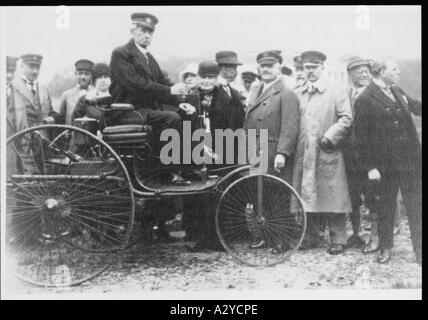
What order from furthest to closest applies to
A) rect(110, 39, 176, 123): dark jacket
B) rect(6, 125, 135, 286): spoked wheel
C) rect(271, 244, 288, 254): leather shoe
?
rect(271, 244, 288, 254): leather shoe, rect(110, 39, 176, 123): dark jacket, rect(6, 125, 135, 286): spoked wheel

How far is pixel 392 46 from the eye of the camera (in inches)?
173

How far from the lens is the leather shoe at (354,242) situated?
4387 millimetres

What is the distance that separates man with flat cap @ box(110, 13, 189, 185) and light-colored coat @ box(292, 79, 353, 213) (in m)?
0.99

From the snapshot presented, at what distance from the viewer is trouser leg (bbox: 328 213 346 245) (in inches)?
171

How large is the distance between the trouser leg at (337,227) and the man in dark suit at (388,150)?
11.6 inches

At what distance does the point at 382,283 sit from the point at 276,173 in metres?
1.28

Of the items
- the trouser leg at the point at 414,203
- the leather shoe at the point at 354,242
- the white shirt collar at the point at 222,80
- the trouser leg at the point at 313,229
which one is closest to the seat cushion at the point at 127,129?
the white shirt collar at the point at 222,80

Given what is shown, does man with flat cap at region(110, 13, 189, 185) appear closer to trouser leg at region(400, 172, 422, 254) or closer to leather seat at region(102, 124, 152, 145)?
leather seat at region(102, 124, 152, 145)

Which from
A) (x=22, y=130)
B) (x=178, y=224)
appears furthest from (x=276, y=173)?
(x=22, y=130)

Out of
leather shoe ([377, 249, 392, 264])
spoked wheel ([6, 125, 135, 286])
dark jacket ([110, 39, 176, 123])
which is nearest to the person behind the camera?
spoked wheel ([6, 125, 135, 286])

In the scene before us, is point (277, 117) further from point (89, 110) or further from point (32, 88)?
point (32, 88)

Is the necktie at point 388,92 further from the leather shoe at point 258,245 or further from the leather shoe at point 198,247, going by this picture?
the leather shoe at point 198,247

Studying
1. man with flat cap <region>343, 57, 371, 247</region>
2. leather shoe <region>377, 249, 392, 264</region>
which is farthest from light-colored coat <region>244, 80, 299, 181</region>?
leather shoe <region>377, 249, 392, 264</region>

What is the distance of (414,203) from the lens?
4355mm
